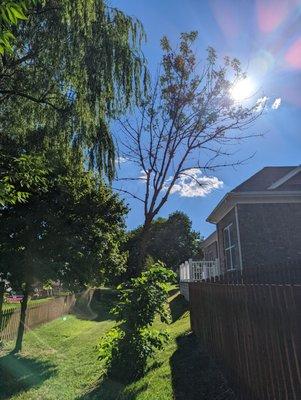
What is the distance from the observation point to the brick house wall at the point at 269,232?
50.8 ft

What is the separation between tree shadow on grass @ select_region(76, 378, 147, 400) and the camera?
263 inches

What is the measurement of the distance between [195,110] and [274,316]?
814 cm

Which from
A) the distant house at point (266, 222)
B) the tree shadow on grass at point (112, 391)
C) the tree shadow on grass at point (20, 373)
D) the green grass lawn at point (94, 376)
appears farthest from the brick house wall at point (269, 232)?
the tree shadow on grass at point (112, 391)

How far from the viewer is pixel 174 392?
6246mm

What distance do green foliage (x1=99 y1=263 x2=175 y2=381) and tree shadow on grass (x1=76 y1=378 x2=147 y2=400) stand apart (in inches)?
7.8

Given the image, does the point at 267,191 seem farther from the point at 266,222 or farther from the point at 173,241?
the point at 173,241

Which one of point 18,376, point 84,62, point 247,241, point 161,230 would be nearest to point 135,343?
point 18,376

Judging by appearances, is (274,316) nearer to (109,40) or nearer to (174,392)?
(174,392)

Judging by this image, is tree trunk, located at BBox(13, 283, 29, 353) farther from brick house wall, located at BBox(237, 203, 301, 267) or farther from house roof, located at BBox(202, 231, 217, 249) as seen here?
house roof, located at BBox(202, 231, 217, 249)

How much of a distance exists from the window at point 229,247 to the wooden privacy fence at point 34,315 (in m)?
8.10

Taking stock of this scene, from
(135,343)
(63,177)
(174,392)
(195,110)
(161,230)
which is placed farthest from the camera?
(161,230)

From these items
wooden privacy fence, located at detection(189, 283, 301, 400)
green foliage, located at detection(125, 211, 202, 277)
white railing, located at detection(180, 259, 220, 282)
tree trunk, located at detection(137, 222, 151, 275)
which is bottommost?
wooden privacy fence, located at detection(189, 283, 301, 400)

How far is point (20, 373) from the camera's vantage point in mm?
10078

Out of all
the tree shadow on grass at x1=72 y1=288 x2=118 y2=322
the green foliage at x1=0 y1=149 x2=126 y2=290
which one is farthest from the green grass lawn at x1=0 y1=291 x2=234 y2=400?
the tree shadow on grass at x1=72 y1=288 x2=118 y2=322
